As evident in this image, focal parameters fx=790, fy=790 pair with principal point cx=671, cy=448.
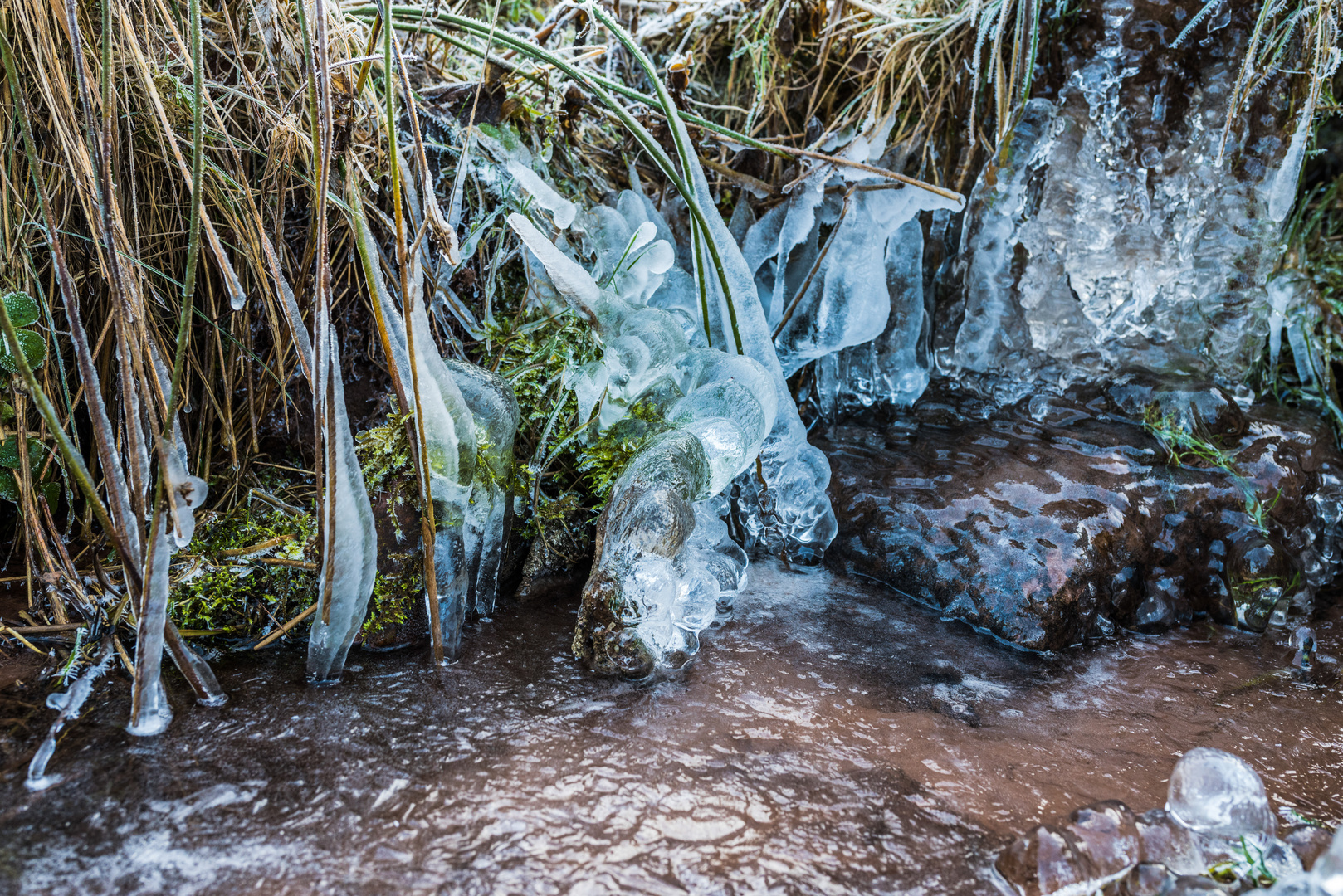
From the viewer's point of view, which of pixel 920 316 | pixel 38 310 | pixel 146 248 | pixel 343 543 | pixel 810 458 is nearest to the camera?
pixel 343 543

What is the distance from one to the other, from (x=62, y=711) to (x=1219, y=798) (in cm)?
205

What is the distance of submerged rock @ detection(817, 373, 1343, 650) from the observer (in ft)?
7.23

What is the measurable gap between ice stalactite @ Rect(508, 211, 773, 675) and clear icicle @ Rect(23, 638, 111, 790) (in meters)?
0.96


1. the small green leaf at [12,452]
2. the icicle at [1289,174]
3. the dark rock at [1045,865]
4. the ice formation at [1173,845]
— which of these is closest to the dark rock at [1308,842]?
the ice formation at [1173,845]

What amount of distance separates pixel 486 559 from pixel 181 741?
78 cm

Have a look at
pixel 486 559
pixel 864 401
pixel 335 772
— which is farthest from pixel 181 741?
pixel 864 401

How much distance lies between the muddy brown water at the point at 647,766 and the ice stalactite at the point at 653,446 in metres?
0.11

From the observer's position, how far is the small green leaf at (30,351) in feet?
5.68

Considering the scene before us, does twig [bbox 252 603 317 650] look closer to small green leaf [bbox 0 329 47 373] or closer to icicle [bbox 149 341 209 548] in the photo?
icicle [bbox 149 341 209 548]

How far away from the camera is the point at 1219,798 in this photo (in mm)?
1292

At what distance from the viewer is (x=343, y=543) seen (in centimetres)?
157

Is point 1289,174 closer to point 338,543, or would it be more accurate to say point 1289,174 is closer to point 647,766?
point 647,766

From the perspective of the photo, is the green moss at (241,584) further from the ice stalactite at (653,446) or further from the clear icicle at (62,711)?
the ice stalactite at (653,446)

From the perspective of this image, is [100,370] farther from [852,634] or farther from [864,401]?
[864,401]
